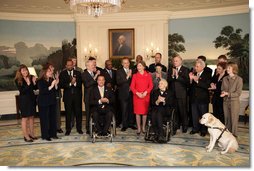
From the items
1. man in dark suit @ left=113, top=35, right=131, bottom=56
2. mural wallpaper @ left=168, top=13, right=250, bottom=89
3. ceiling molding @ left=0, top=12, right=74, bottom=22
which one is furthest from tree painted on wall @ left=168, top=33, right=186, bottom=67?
ceiling molding @ left=0, top=12, right=74, bottom=22

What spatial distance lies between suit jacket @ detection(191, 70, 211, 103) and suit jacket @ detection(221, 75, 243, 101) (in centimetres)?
43

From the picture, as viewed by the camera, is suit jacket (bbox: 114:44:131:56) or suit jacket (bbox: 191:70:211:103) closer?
suit jacket (bbox: 191:70:211:103)

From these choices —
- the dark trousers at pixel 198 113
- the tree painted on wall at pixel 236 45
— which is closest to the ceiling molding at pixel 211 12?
the tree painted on wall at pixel 236 45

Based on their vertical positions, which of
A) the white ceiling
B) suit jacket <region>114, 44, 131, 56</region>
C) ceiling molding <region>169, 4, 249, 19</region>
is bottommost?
suit jacket <region>114, 44, 131, 56</region>

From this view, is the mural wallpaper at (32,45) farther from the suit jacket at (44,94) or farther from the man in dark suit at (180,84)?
the man in dark suit at (180,84)

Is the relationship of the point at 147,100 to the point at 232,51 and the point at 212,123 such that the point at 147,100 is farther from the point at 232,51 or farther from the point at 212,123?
the point at 232,51

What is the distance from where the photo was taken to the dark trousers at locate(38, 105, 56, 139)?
20.3ft

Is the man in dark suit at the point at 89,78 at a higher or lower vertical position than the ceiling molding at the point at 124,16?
lower

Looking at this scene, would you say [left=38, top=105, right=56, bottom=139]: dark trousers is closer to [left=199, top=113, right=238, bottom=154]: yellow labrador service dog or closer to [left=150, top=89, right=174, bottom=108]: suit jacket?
[left=150, top=89, right=174, bottom=108]: suit jacket

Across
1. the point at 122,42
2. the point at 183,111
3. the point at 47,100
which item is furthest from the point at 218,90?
the point at 122,42

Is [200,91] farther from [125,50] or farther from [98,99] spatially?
[125,50]

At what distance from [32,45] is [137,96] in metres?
4.71

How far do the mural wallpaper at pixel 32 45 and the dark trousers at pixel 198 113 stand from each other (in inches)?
195

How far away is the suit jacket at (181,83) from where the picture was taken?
21.7 feet
